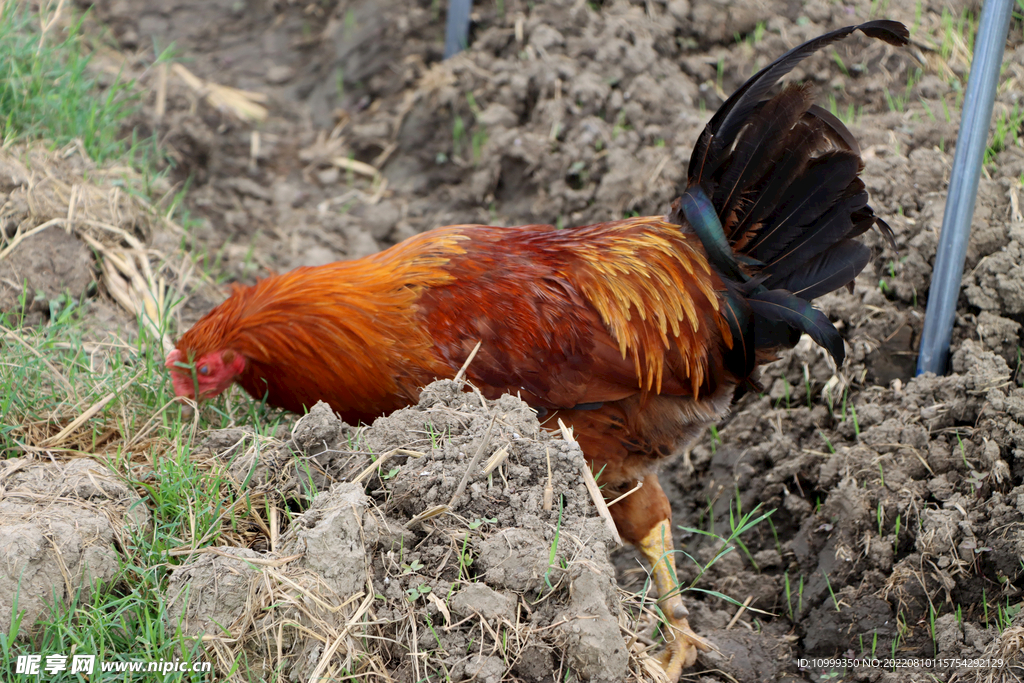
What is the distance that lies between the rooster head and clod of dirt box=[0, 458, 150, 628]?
1.82ft

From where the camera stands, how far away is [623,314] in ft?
9.98

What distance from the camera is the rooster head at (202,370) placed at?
121 inches

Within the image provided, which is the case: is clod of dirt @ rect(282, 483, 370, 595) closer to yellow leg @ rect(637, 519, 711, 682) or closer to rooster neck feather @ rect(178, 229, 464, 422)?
rooster neck feather @ rect(178, 229, 464, 422)

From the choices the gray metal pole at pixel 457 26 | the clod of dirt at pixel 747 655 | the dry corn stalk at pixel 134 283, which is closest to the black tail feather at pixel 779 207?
the clod of dirt at pixel 747 655

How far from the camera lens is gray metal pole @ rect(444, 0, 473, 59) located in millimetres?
5523

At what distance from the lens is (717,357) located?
3.16 m

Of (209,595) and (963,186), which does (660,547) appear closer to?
(209,595)

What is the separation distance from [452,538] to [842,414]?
2080 millimetres

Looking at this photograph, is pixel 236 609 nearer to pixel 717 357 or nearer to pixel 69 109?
pixel 717 357

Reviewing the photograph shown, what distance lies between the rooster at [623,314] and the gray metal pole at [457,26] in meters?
2.90

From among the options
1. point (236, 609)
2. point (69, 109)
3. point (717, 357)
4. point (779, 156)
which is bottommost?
point (236, 609)

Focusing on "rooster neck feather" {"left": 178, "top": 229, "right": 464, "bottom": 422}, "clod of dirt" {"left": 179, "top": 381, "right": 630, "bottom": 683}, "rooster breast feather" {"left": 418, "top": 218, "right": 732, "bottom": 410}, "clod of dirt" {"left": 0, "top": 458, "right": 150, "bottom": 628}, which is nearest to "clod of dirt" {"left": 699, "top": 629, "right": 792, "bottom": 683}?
"clod of dirt" {"left": 179, "top": 381, "right": 630, "bottom": 683}

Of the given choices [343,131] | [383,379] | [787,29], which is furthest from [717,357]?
[343,131]

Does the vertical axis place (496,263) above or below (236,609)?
above
